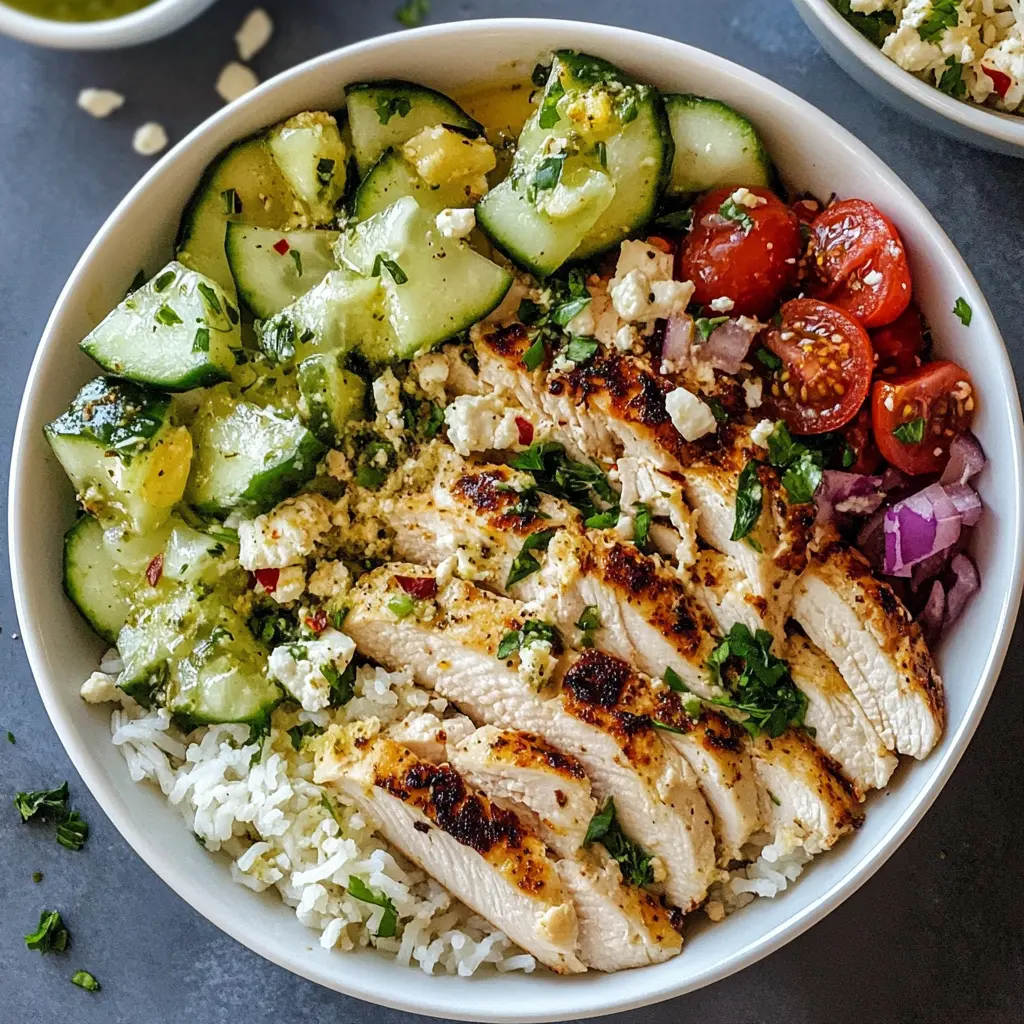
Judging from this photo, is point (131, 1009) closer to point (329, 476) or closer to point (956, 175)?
point (329, 476)

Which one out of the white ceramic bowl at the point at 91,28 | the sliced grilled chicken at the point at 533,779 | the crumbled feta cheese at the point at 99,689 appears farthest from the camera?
the white ceramic bowl at the point at 91,28

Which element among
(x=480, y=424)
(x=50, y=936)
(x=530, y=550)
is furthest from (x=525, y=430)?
(x=50, y=936)

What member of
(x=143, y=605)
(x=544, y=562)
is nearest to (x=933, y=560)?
(x=544, y=562)

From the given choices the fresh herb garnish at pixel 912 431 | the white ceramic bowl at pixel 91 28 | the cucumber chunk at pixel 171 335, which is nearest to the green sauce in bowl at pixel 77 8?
the white ceramic bowl at pixel 91 28

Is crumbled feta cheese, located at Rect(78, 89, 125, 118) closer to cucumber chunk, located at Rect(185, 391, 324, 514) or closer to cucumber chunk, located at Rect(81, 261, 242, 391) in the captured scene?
cucumber chunk, located at Rect(81, 261, 242, 391)

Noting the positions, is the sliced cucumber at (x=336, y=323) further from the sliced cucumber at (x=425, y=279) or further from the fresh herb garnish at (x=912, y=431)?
the fresh herb garnish at (x=912, y=431)

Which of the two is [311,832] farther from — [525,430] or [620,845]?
[525,430]
